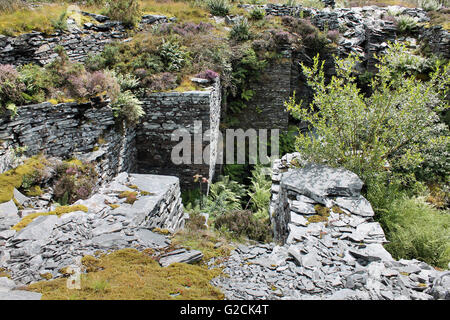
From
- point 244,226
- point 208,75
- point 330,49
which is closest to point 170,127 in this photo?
point 208,75

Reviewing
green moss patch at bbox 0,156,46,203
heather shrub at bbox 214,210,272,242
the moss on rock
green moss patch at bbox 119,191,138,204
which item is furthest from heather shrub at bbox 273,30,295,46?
the moss on rock

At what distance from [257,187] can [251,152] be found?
2702 mm

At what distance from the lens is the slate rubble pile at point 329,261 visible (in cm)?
323

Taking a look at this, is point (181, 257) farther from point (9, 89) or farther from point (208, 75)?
point (208, 75)

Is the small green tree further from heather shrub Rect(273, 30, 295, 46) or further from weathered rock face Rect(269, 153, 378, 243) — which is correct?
heather shrub Rect(273, 30, 295, 46)

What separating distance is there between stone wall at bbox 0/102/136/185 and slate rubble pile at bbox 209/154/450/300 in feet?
17.1

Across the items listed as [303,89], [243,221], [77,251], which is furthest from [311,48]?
[77,251]

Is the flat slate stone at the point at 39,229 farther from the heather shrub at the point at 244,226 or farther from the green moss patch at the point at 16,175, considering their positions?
the heather shrub at the point at 244,226

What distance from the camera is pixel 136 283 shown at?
3.23 meters

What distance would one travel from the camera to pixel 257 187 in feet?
32.2

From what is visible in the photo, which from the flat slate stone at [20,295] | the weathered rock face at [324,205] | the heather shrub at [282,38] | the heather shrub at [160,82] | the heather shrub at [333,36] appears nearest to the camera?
the flat slate stone at [20,295]

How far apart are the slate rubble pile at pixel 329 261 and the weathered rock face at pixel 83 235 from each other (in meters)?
1.71

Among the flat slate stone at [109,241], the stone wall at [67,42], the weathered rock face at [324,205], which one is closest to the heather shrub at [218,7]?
the stone wall at [67,42]
